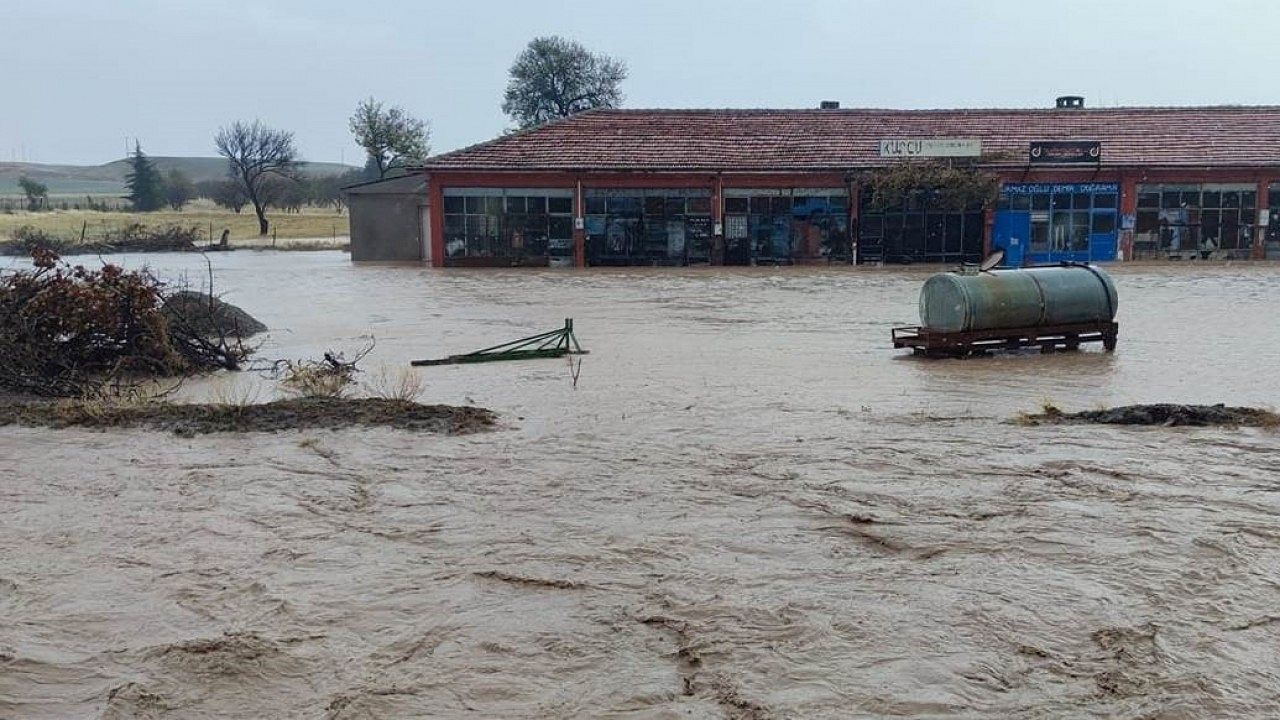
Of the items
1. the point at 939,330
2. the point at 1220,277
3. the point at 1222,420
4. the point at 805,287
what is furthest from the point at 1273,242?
the point at 1222,420

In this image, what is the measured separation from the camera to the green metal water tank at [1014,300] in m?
14.4

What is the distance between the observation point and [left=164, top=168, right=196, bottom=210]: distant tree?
91.4m

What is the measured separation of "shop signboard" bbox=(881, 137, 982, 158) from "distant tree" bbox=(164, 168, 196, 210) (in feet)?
234

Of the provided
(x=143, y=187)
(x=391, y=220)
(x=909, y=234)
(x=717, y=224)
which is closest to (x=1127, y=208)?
(x=909, y=234)

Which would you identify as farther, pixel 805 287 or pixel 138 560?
pixel 805 287

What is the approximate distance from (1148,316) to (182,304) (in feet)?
53.0

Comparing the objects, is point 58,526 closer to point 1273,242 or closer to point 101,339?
point 101,339

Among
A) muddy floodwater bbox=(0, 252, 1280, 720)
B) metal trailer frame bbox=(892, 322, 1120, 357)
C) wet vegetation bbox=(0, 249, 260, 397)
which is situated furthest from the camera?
metal trailer frame bbox=(892, 322, 1120, 357)

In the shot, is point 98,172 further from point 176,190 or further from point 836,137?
point 836,137

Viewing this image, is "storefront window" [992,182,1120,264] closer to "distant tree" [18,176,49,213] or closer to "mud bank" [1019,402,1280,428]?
"mud bank" [1019,402,1280,428]

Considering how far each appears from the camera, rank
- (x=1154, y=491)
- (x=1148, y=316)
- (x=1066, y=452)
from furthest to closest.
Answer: (x=1148, y=316)
(x=1066, y=452)
(x=1154, y=491)

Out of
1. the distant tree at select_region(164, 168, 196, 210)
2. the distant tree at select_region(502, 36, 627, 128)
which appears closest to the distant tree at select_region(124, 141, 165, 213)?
the distant tree at select_region(164, 168, 196, 210)

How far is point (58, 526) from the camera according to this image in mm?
7109

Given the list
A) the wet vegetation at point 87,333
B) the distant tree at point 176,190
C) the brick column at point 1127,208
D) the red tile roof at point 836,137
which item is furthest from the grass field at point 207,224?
the wet vegetation at point 87,333
